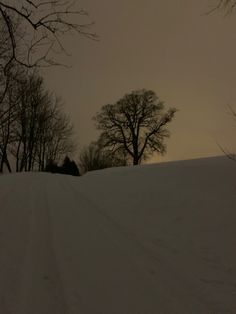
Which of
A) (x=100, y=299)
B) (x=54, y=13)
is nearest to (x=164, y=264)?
(x=100, y=299)

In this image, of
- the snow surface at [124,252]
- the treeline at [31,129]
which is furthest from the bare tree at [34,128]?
the snow surface at [124,252]

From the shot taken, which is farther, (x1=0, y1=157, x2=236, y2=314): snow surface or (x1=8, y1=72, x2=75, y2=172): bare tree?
(x1=8, y1=72, x2=75, y2=172): bare tree

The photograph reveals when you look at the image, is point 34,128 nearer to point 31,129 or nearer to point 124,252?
point 31,129

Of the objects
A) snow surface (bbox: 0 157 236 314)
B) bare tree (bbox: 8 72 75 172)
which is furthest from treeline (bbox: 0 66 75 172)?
snow surface (bbox: 0 157 236 314)

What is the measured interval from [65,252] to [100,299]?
2.02 meters

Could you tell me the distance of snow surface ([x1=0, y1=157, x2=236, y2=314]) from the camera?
5.46 metres

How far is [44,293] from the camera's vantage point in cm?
566

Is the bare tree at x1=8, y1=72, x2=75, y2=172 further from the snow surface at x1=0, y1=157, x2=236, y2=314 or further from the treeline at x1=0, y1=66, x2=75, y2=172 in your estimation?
the snow surface at x1=0, y1=157, x2=236, y2=314

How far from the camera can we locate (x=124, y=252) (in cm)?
751

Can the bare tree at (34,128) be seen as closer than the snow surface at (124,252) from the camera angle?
No

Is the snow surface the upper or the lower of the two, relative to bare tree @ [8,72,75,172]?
lower

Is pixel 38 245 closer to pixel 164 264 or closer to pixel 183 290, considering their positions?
pixel 164 264

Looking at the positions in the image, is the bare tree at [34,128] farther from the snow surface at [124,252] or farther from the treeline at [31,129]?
the snow surface at [124,252]

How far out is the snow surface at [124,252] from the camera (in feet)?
17.9
